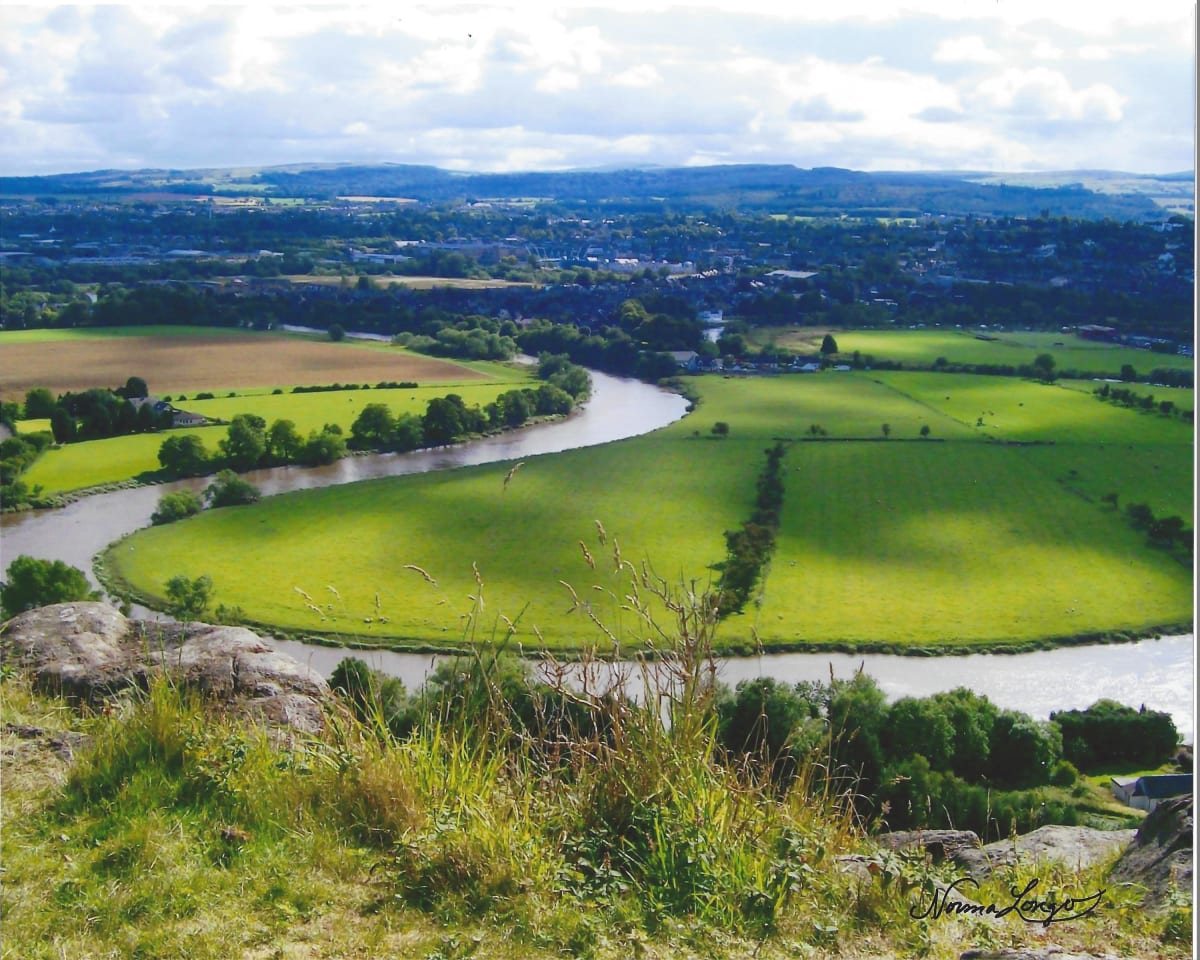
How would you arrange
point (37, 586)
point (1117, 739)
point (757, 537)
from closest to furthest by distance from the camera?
point (1117, 739) → point (37, 586) → point (757, 537)

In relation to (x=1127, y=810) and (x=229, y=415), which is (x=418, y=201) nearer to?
(x=229, y=415)

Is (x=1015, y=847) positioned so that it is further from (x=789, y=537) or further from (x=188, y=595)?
(x=789, y=537)

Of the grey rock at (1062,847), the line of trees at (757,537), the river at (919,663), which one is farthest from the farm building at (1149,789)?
the grey rock at (1062,847)

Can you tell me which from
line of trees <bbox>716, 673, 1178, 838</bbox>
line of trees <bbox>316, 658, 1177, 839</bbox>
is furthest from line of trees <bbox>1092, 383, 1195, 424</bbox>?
line of trees <bbox>316, 658, 1177, 839</bbox>

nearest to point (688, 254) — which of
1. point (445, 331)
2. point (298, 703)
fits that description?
point (445, 331)
